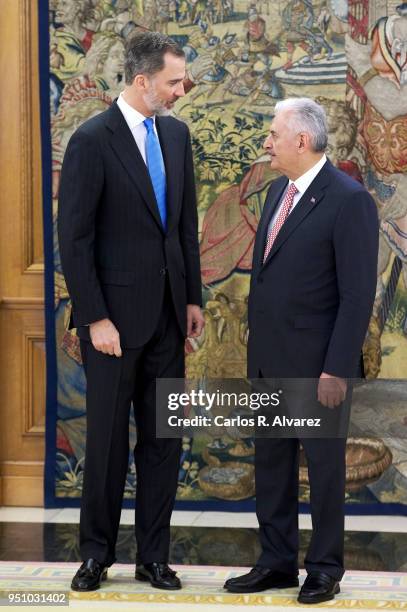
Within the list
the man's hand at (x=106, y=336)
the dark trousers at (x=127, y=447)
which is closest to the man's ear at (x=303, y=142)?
the dark trousers at (x=127, y=447)

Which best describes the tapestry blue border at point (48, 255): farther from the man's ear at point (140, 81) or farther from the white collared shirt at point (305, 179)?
the white collared shirt at point (305, 179)

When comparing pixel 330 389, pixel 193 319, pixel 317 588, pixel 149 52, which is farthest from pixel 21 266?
pixel 317 588

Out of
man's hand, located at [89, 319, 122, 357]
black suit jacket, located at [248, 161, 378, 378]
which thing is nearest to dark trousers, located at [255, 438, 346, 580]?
black suit jacket, located at [248, 161, 378, 378]

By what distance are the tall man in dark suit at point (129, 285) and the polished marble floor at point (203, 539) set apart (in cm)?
44

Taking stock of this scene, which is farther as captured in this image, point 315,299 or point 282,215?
point 282,215

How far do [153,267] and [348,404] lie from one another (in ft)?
2.41

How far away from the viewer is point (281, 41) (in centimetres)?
457

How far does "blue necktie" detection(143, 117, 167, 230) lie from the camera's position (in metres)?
3.65

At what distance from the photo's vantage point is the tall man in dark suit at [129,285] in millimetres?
3531

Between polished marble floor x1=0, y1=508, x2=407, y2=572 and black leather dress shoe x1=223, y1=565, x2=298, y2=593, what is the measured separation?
1.26ft

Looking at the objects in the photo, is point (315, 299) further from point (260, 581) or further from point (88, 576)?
point (88, 576)

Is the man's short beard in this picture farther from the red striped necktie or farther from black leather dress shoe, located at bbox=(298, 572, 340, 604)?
black leather dress shoe, located at bbox=(298, 572, 340, 604)

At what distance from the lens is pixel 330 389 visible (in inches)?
136

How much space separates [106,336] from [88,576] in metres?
0.76
